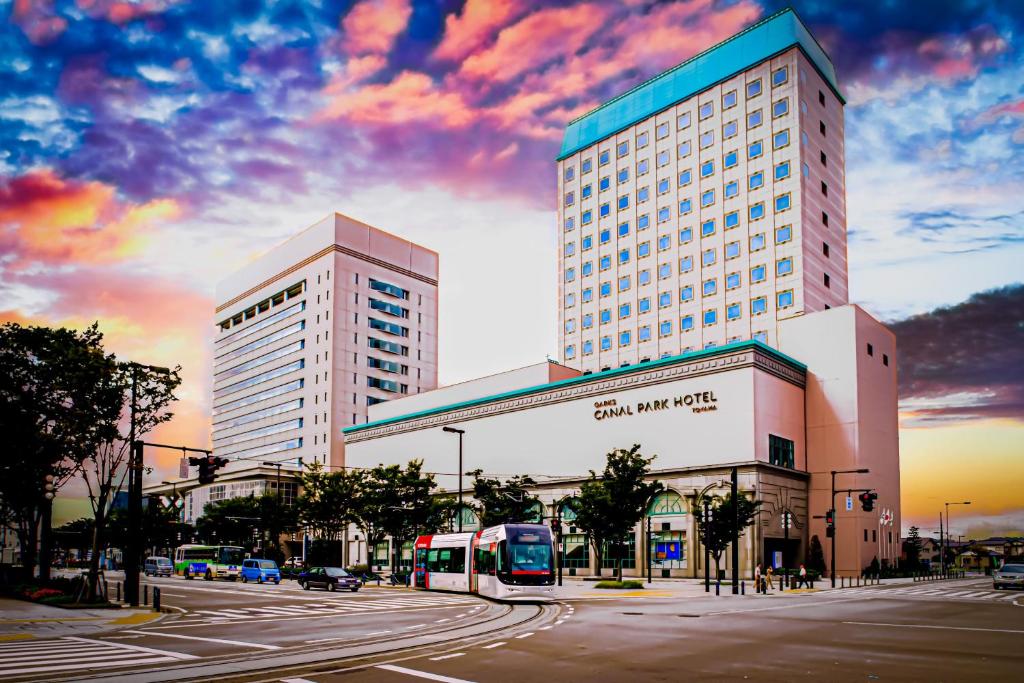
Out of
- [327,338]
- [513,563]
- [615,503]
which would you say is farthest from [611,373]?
[327,338]

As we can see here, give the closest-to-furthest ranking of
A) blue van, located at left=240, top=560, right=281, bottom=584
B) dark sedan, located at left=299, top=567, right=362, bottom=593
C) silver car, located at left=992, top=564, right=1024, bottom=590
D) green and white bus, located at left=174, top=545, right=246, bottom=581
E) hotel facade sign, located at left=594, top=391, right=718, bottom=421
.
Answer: dark sedan, located at left=299, top=567, right=362, bottom=593 → silver car, located at left=992, top=564, right=1024, bottom=590 → blue van, located at left=240, top=560, right=281, bottom=584 → hotel facade sign, located at left=594, top=391, right=718, bottom=421 → green and white bus, located at left=174, top=545, right=246, bottom=581

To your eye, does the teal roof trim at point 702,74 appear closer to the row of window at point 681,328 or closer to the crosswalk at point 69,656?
the row of window at point 681,328

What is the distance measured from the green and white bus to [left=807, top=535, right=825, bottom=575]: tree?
1929 inches

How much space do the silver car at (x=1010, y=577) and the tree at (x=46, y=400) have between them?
56.4 metres

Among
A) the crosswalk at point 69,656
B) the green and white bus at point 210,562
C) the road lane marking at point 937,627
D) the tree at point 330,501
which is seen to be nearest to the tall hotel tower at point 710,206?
the tree at point 330,501

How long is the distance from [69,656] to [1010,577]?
58.8 metres

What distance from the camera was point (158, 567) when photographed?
292 ft

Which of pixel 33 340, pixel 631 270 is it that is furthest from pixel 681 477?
pixel 33 340

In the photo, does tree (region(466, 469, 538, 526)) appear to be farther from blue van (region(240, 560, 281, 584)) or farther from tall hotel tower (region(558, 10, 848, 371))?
tall hotel tower (region(558, 10, 848, 371))

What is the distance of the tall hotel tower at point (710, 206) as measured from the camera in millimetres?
89375

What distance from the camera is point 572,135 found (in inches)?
4562

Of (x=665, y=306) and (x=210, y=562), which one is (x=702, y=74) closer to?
(x=665, y=306)

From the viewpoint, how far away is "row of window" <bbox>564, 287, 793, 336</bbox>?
3445 inches

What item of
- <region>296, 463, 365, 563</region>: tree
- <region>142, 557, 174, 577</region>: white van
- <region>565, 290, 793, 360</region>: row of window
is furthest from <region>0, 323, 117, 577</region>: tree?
<region>565, 290, 793, 360</region>: row of window
